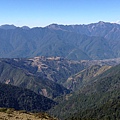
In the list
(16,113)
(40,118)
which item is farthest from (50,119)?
(16,113)

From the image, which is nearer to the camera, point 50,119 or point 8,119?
point 8,119

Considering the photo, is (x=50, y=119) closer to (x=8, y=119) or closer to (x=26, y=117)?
(x=26, y=117)

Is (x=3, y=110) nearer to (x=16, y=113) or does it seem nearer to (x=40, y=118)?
(x=16, y=113)

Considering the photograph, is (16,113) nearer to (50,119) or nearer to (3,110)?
(3,110)

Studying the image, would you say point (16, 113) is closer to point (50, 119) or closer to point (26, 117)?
point (26, 117)
